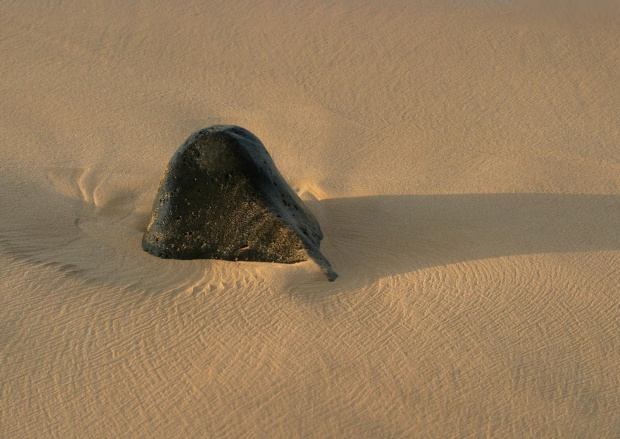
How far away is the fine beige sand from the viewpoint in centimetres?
329

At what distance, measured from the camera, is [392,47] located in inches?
249

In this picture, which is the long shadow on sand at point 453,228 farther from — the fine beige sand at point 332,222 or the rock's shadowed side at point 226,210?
the rock's shadowed side at point 226,210

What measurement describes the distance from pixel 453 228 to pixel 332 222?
0.61m

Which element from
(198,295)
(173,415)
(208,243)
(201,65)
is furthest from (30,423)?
(201,65)

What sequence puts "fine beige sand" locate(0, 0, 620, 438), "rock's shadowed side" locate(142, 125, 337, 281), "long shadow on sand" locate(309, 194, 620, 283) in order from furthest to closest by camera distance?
"long shadow on sand" locate(309, 194, 620, 283) < "rock's shadowed side" locate(142, 125, 337, 281) < "fine beige sand" locate(0, 0, 620, 438)

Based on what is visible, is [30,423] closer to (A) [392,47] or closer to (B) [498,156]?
(B) [498,156]

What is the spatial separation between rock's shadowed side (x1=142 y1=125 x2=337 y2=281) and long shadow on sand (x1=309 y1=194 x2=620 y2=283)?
27cm

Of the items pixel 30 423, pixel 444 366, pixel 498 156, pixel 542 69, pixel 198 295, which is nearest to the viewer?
pixel 30 423

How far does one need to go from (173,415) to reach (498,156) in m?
2.75

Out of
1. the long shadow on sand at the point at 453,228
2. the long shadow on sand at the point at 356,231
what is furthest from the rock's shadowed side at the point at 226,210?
the long shadow on sand at the point at 453,228

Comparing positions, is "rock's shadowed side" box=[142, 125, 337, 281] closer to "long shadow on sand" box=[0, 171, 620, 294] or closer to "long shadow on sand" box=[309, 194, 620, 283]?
"long shadow on sand" box=[0, 171, 620, 294]

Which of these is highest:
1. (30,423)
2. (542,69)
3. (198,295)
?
(542,69)

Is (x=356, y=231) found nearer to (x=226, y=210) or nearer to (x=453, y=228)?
(x=453, y=228)

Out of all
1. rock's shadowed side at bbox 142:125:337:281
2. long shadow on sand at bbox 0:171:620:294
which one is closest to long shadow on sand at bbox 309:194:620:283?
long shadow on sand at bbox 0:171:620:294
